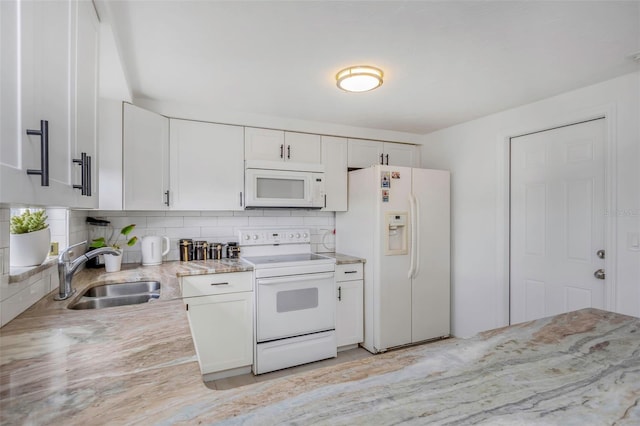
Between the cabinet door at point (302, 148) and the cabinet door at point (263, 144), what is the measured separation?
0.20ft

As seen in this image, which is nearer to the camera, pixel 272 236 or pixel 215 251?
pixel 215 251

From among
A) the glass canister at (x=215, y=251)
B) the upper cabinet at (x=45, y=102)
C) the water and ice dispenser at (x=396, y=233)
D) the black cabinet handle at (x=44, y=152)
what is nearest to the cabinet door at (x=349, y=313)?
the water and ice dispenser at (x=396, y=233)

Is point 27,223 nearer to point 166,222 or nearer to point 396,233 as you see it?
point 166,222

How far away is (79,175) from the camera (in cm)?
105

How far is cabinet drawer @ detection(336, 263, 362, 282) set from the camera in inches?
122

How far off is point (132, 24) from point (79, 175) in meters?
0.99

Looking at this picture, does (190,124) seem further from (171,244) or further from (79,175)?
(79,175)

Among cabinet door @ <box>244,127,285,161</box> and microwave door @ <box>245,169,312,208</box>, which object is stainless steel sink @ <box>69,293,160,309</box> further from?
cabinet door @ <box>244,127,285,161</box>

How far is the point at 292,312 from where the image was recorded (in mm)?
2840

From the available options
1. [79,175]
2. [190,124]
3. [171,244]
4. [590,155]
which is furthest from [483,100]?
[171,244]

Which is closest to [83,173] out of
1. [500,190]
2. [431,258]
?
Answer: [431,258]

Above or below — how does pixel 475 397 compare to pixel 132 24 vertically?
below

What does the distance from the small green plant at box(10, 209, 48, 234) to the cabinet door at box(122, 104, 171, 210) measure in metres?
0.71

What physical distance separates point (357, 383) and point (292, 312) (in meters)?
2.14
